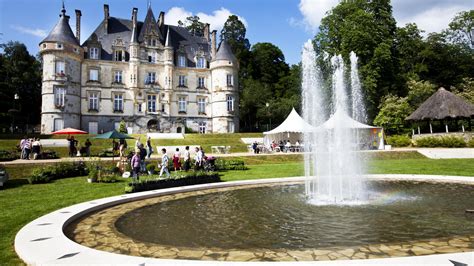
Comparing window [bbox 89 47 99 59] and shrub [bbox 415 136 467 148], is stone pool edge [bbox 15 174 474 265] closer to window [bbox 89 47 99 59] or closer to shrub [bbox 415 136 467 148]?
shrub [bbox 415 136 467 148]

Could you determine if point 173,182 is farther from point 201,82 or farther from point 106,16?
point 106,16

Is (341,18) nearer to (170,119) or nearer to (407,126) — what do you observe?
(407,126)

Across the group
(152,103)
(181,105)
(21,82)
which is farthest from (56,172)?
(21,82)

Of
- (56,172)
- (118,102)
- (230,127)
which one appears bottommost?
(56,172)

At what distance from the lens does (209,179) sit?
569 inches

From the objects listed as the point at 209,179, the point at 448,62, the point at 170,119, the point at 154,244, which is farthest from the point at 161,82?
the point at 448,62

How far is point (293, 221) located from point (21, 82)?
60.0 m

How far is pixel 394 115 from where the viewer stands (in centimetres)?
3900

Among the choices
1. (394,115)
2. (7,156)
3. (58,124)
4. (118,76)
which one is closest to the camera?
(7,156)

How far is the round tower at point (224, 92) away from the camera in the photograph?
154 ft

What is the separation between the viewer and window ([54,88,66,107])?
39531 millimetres

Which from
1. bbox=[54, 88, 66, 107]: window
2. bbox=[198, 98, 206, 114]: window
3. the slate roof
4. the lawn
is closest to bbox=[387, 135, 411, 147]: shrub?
the lawn

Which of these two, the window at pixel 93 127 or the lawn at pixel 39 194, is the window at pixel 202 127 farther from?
the lawn at pixel 39 194

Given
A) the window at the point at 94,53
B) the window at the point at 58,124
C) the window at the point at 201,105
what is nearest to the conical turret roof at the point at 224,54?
the window at the point at 201,105
